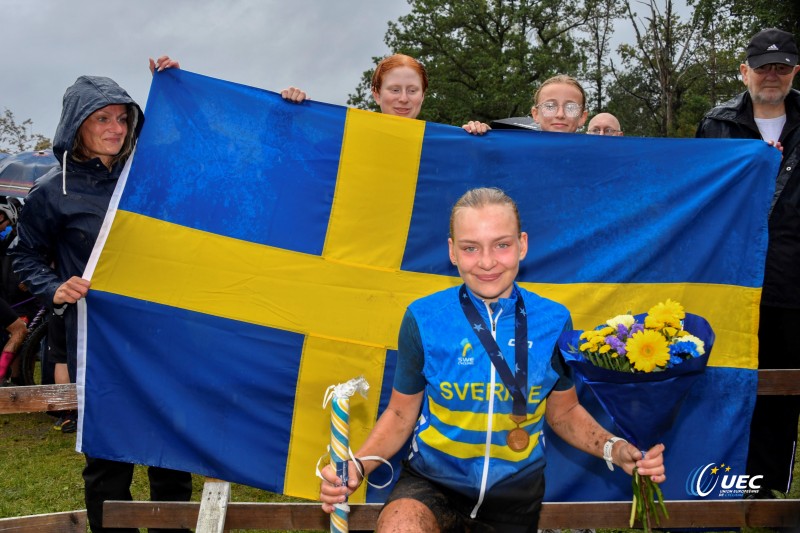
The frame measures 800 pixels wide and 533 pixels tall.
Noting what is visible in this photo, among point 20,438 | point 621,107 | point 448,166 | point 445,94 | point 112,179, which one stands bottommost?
point 20,438

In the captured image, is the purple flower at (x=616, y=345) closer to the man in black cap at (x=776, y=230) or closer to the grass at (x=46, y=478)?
the man in black cap at (x=776, y=230)

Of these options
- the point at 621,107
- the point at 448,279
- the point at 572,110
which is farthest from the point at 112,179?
the point at 621,107

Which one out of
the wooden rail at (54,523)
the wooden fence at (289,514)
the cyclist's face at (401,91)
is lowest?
the wooden rail at (54,523)

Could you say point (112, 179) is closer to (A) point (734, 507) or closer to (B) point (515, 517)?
(B) point (515, 517)

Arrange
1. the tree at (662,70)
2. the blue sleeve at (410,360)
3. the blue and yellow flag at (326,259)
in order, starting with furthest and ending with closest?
the tree at (662,70) < the blue and yellow flag at (326,259) < the blue sleeve at (410,360)

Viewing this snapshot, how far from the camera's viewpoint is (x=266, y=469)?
11.1ft

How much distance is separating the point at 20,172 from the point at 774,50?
9.31 m

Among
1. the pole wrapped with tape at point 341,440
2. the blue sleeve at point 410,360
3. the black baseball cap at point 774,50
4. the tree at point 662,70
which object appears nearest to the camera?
the pole wrapped with tape at point 341,440

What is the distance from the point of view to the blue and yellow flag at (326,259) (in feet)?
11.0

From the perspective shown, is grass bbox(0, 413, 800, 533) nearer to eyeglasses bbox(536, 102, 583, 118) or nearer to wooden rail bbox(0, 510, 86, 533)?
wooden rail bbox(0, 510, 86, 533)

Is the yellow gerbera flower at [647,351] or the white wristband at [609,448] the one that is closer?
the yellow gerbera flower at [647,351]

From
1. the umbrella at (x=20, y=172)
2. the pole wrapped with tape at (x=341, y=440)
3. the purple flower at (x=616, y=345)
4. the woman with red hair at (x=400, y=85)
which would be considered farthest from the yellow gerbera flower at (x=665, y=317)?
the umbrella at (x=20, y=172)

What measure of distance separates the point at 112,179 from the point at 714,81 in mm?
30143

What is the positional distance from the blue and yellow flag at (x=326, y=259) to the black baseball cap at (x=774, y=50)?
1.83 ft
